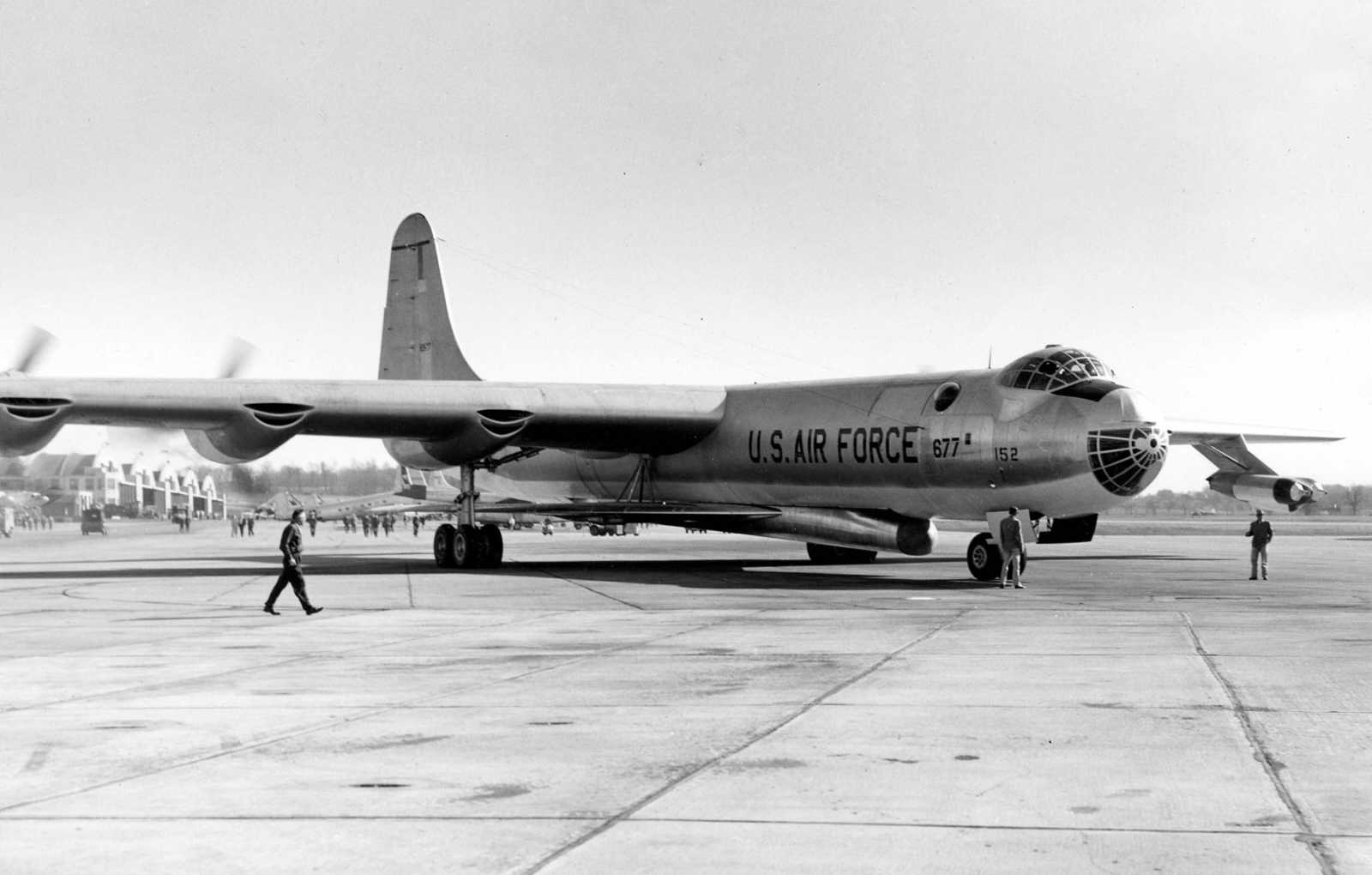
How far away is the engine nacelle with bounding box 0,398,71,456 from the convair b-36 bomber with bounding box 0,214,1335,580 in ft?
0.10

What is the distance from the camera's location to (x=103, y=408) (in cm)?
2539

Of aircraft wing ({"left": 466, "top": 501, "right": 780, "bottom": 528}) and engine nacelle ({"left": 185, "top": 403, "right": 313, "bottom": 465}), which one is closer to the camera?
engine nacelle ({"left": 185, "top": 403, "right": 313, "bottom": 465})

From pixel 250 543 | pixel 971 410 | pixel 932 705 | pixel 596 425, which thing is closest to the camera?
pixel 932 705

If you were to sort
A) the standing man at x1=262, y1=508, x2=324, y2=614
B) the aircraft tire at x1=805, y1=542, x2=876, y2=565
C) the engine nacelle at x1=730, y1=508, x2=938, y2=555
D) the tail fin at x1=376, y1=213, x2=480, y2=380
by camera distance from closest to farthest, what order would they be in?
1. the standing man at x1=262, y1=508, x2=324, y2=614
2. the engine nacelle at x1=730, y1=508, x2=938, y2=555
3. the aircraft tire at x1=805, y1=542, x2=876, y2=565
4. the tail fin at x1=376, y1=213, x2=480, y2=380

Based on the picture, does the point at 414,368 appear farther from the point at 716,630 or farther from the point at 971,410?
the point at 716,630

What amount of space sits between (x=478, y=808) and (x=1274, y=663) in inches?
324

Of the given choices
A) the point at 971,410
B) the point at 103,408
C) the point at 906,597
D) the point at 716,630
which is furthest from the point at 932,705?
the point at 103,408

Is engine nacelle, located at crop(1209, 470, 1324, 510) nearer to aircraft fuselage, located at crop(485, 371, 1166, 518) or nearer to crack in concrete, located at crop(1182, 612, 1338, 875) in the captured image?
aircraft fuselage, located at crop(485, 371, 1166, 518)

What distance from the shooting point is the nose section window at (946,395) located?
84.5 ft

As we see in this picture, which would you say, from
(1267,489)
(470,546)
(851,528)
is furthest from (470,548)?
(1267,489)

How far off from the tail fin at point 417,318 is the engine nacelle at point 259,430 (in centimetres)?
1044

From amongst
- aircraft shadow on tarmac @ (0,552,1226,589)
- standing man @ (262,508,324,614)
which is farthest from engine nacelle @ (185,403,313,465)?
standing man @ (262,508,324,614)

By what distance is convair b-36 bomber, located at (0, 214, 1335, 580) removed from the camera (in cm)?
2388

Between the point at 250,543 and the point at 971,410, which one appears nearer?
the point at 971,410
